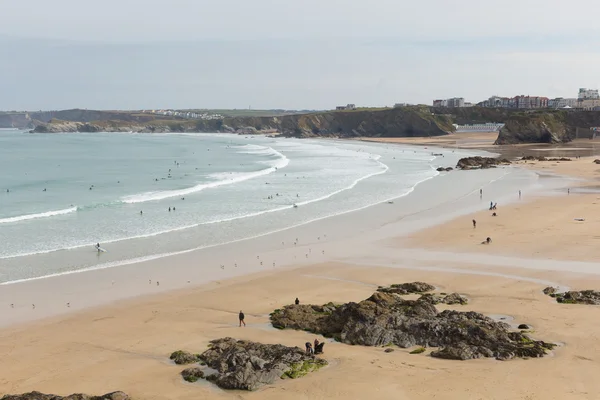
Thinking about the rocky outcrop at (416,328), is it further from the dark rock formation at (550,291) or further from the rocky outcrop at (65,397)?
the rocky outcrop at (65,397)

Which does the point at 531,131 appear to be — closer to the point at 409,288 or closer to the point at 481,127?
the point at 481,127

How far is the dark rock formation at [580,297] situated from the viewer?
20734 millimetres

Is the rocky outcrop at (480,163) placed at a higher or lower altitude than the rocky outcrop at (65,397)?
higher

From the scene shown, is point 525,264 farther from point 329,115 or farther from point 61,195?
point 329,115

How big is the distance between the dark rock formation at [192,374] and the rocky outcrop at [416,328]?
4188mm

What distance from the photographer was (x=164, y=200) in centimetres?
4819

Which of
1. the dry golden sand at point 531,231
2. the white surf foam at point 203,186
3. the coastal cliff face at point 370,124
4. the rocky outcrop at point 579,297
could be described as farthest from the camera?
the coastal cliff face at point 370,124

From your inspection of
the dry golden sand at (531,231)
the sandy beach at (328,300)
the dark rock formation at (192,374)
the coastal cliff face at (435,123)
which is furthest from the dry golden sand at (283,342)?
the coastal cliff face at (435,123)

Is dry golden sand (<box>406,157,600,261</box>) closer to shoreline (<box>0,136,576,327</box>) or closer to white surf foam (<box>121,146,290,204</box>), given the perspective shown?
shoreline (<box>0,136,576,327</box>)

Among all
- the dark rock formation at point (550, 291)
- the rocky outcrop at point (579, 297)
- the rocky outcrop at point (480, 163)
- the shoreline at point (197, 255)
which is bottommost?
the shoreline at point (197, 255)

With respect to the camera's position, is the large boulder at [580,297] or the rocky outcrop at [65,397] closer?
the rocky outcrop at [65,397]

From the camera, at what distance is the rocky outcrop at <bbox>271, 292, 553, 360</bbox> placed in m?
16.5

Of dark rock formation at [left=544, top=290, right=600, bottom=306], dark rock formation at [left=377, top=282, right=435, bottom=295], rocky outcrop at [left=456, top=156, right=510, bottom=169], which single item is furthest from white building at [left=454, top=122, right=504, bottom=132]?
dark rock formation at [left=544, top=290, right=600, bottom=306]

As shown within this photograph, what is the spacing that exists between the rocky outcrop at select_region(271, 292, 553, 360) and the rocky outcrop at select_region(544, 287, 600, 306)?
164 inches
